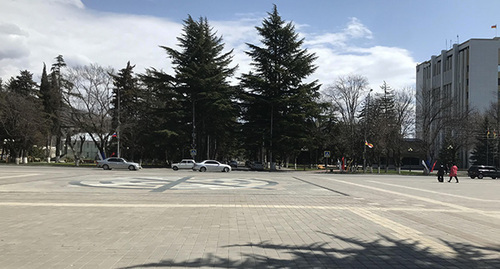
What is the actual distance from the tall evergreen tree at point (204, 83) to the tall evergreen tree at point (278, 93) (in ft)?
11.3

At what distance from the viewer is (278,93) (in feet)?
190

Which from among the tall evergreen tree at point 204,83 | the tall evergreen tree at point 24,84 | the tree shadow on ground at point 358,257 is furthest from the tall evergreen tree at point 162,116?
the tree shadow on ground at point 358,257

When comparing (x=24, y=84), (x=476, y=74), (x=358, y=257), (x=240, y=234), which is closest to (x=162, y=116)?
(x=24, y=84)

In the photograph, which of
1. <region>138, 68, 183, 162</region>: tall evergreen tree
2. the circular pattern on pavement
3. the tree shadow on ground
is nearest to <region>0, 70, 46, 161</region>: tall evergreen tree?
<region>138, 68, 183, 162</region>: tall evergreen tree

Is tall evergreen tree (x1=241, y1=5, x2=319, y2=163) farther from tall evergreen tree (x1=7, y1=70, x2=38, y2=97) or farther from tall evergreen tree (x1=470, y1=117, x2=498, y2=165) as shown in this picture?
tall evergreen tree (x1=7, y1=70, x2=38, y2=97)

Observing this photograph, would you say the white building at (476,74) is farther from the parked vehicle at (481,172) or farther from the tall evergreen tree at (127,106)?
the tall evergreen tree at (127,106)

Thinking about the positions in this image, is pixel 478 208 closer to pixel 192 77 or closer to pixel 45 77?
pixel 192 77

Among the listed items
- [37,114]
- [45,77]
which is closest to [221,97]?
[37,114]

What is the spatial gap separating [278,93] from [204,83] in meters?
11.3

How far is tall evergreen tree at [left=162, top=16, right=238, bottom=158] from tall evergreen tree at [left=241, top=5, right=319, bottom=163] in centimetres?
345

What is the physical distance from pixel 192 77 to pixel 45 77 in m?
38.0

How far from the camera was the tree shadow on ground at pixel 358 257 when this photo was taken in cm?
598

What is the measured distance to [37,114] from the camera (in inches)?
2349

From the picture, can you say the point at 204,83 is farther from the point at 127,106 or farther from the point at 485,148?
the point at 485,148
